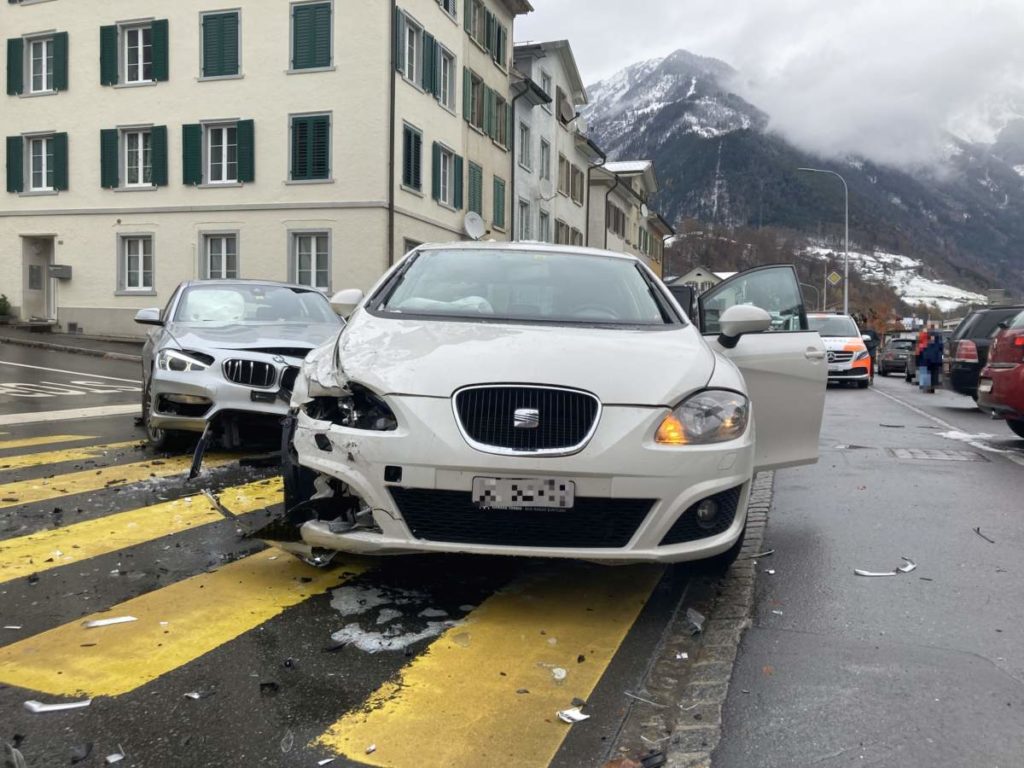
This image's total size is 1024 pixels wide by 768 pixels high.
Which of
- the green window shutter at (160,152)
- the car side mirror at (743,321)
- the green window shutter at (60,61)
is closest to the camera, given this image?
the car side mirror at (743,321)

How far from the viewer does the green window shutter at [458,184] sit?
30172mm

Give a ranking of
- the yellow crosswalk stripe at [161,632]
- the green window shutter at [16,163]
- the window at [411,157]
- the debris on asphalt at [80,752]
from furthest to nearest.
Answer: the green window shutter at [16,163] < the window at [411,157] < the yellow crosswalk stripe at [161,632] < the debris on asphalt at [80,752]

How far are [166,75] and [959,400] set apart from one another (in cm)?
2217

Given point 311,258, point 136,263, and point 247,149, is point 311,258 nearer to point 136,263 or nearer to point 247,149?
point 247,149

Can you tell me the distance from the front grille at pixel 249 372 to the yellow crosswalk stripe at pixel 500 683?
3787mm

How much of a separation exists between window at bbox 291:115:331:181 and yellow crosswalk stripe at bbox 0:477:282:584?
2045cm

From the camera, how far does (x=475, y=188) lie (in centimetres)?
3219

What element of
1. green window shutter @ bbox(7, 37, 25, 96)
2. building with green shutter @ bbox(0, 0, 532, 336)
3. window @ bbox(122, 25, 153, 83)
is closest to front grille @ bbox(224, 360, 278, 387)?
building with green shutter @ bbox(0, 0, 532, 336)

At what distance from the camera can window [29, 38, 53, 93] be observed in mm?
28766

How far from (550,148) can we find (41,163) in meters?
20.4

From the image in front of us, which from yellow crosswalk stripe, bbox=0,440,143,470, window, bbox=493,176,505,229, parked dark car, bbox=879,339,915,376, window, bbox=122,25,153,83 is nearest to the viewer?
yellow crosswalk stripe, bbox=0,440,143,470

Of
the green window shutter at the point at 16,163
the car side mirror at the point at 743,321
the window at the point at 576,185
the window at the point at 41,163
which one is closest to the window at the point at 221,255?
the window at the point at 41,163

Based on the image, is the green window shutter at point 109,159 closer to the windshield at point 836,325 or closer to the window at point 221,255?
the window at point 221,255

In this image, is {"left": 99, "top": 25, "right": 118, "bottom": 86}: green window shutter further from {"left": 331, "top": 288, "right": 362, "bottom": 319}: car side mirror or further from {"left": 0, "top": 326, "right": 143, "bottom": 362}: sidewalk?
{"left": 331, "top": 288, "right": 362, "bottom": 319}: car side mirror
